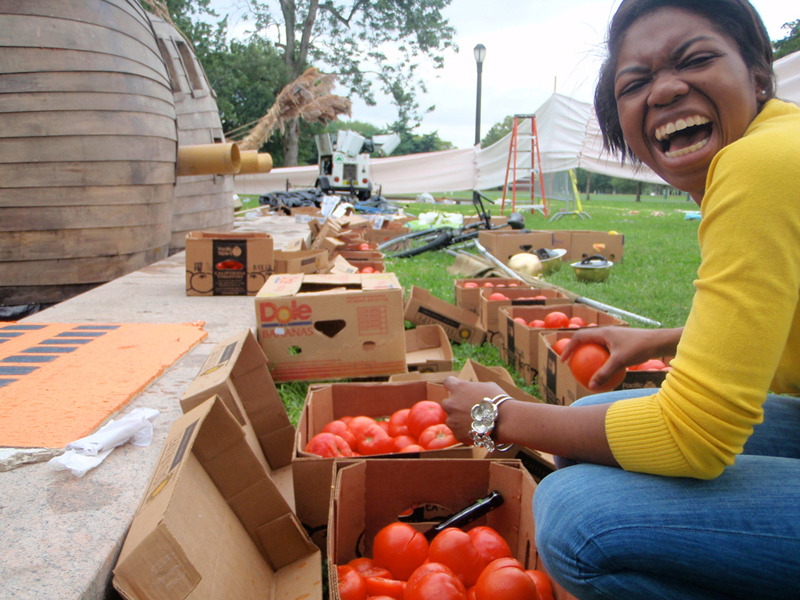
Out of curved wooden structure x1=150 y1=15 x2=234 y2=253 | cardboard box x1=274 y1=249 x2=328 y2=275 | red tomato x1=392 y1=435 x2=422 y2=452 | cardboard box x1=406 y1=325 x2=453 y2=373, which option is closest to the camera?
red tomato x1=392 y1=435 x2=422 y2=452

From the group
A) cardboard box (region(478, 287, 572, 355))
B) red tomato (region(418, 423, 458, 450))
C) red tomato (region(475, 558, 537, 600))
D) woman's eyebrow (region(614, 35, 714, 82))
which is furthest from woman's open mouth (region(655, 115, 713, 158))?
cardboard box (region(478, 287, 572, 355))

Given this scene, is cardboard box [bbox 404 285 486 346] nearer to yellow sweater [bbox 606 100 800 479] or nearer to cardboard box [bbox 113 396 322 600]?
cardboard box [bbox 113 396 322 600]

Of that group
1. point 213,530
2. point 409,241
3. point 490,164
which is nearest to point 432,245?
point 409,241

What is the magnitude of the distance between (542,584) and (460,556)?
203 millimetres

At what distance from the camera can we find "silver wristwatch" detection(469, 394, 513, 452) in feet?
4.29

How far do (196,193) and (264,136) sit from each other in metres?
8.78

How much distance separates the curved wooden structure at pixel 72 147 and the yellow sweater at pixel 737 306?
4.29 m

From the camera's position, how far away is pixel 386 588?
141cm

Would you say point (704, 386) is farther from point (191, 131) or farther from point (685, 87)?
point (191, 131)

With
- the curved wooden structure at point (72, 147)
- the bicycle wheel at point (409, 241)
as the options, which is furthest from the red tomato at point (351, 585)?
the bicycle wheel at point (409, 241)

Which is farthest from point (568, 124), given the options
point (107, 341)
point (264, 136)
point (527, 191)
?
point (107, 341)

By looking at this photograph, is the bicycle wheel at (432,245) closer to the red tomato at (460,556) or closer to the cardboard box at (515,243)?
the cardboard box at (515,243)

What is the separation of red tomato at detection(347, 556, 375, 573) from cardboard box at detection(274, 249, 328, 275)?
8.64ft

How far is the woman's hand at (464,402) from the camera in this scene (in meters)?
1.37
